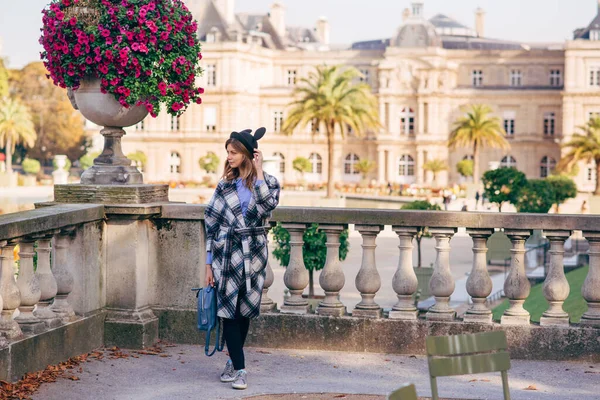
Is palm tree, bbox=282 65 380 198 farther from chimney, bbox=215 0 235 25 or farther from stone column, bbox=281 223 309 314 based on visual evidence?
stone column, bbox=281 223 309 314

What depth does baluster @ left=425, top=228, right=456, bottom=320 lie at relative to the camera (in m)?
7.36

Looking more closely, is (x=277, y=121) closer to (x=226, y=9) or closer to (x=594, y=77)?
(x=226, y=9)

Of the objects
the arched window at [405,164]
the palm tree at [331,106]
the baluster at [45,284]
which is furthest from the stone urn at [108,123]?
the arched window at [405,164]

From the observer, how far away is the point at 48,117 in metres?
86.2

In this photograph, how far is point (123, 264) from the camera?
25.1ft

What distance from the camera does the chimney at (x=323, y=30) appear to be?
100613mm

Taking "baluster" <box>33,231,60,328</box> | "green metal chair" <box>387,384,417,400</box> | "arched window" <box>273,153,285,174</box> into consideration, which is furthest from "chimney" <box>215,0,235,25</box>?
"green metal chair" <box>387,384,417,400</box>

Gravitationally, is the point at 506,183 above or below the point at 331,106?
below

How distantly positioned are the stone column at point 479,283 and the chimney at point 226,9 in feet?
265

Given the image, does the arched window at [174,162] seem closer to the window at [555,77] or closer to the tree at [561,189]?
the window at [555,77]

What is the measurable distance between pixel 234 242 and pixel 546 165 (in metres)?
75.0

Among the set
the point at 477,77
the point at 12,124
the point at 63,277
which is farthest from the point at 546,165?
the point at 63,277

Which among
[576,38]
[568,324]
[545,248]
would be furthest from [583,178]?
[568,324]

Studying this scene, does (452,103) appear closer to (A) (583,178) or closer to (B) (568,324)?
(A) (583,178)
